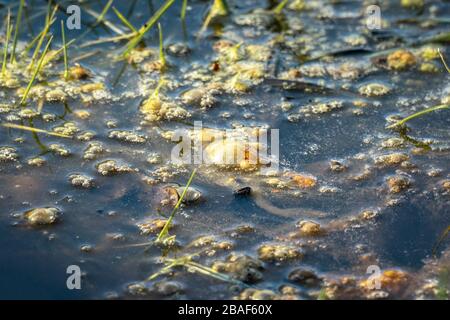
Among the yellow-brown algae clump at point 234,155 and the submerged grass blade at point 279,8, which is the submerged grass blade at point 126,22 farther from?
the yellow-brown algae clump at point 234,155

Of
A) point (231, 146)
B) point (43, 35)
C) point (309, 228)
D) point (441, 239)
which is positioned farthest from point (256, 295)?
point (43, 35)

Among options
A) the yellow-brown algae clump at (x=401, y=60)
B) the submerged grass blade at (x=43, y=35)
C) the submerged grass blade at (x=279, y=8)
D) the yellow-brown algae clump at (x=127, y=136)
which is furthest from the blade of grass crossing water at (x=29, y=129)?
the yellow-brown algae clump at (x=401, y=60)

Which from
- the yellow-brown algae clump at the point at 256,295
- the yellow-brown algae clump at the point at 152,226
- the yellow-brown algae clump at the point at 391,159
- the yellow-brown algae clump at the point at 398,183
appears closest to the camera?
the yellow-brown algae clump at the point at 256,295

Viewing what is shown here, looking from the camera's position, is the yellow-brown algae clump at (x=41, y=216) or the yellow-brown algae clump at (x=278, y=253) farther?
the yellow-brown algae clump at (x=41, y=216)

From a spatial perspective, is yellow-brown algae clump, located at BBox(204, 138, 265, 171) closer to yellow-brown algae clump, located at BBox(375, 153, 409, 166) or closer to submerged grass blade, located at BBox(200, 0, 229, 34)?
yellow-brown algae clump, located at BBox(375, 153, 409, 166)

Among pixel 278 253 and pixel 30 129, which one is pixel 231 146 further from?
pixel 30 129

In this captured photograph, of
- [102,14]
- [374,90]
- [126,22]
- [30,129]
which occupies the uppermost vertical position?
[102,14]

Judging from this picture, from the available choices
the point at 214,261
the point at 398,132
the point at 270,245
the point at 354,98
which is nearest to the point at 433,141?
the point at 398,132
